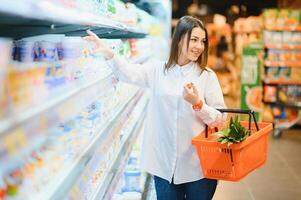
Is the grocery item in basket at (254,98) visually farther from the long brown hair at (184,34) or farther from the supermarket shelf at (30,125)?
the supermarket shelf at (30,125)

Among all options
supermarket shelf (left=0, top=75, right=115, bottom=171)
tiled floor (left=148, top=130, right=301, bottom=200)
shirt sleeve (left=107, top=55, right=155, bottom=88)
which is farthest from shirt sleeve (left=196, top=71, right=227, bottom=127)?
tiled floor (left=148, top=130, right=301, bottom=200)

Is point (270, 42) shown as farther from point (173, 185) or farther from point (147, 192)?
point (173, 185)

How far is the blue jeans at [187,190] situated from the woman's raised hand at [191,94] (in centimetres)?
55

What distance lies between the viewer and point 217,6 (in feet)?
62.5

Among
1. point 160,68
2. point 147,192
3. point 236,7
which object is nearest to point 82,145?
point 160,68

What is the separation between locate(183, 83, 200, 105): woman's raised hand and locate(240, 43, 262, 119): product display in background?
6.30m

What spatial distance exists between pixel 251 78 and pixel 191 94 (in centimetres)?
651

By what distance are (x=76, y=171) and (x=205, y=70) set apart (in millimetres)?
1197

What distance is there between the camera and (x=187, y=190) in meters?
2.89

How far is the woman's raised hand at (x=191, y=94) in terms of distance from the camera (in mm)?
2516

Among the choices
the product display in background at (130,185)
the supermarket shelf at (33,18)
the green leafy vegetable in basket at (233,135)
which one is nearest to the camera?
the supermarket shelf at (33,18)

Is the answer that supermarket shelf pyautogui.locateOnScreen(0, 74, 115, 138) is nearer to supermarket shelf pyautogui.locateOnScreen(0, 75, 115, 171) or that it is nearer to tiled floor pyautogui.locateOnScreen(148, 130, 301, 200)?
supermarket shelf pyautogui.locateOnScreen(0, 75, 115, 171)

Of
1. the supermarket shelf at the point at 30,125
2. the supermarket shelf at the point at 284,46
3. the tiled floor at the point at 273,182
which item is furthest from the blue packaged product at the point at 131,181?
the supermarket shelf at the point at 284,46

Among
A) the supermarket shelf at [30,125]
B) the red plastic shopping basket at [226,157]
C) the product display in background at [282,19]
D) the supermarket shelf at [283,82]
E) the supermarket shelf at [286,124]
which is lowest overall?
the supermarket shelf at [286,124]
